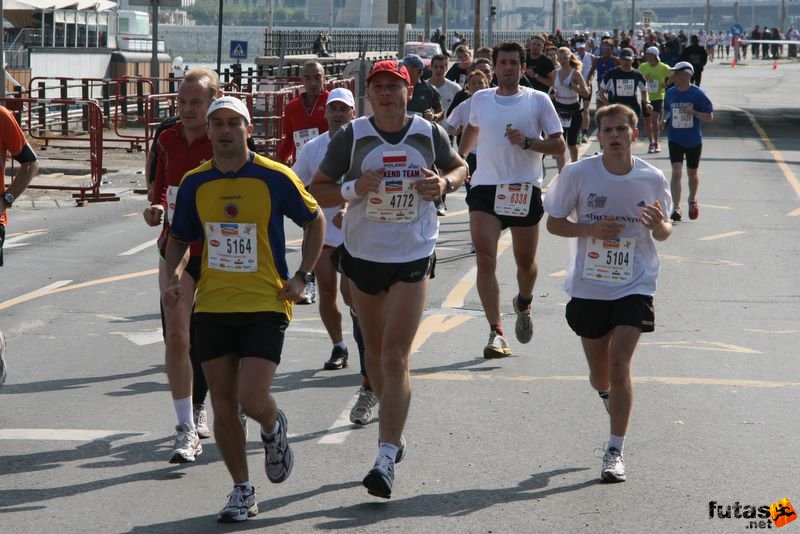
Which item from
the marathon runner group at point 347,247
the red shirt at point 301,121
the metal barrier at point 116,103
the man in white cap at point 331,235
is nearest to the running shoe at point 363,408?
the marathon runner group at point 347,247

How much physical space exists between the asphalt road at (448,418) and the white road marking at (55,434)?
0.05 ft

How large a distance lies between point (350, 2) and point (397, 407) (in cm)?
19312

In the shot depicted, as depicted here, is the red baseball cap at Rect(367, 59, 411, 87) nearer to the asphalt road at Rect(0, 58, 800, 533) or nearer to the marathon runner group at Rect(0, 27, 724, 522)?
the marathon runner group at Rect(0, 27, 724, 522)

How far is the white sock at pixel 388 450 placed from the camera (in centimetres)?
628

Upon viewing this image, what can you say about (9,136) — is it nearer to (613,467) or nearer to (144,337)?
(144,337)

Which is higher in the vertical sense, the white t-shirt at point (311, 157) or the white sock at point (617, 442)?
the white t-shirt at point (311, 157)

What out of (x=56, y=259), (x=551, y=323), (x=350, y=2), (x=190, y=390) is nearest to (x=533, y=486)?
(x=190, y=390)

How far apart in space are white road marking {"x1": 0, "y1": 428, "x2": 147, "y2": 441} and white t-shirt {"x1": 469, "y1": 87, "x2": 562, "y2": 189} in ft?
11.5

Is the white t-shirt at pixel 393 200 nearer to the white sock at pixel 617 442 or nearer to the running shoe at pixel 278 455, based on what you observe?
the running shoe at pixel 278 455

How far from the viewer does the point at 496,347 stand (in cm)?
966

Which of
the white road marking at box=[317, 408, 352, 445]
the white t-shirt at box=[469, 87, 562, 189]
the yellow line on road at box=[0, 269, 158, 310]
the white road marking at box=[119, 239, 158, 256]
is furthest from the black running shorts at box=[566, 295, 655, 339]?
the white road marking at box=[119, 239, 158, 256]

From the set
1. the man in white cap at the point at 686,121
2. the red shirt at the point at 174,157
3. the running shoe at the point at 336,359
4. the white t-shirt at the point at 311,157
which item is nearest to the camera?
the red shirt at the point at 174,157

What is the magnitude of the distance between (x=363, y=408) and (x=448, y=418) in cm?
50

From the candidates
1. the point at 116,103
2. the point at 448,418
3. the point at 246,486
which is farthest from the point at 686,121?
the point at 116,103
